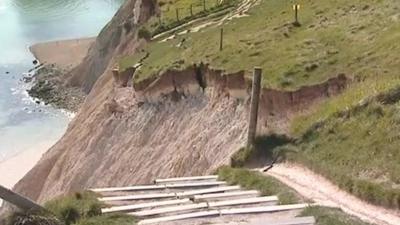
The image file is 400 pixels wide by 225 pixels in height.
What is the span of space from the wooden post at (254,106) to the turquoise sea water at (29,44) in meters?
26.7

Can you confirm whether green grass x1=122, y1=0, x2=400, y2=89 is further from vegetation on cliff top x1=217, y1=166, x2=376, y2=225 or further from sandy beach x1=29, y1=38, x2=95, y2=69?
sandy beach x1=29, y1=38, x2=95, y2=69

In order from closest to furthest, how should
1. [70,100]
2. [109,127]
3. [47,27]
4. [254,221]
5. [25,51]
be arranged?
[254,221] → [109,127] → [70,100] → [25,51] → [47,27]

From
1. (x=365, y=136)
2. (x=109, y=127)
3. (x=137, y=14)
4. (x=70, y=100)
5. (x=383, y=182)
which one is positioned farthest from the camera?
(x=70, y=100)

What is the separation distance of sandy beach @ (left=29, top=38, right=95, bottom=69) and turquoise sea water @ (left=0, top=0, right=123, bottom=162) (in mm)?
1146

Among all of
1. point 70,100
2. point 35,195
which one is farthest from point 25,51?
point 35,195

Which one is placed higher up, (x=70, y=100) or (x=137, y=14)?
(x=137, y=14)

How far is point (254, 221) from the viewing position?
37.8ft

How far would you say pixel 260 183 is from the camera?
48.0ft

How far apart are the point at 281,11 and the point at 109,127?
964 cm

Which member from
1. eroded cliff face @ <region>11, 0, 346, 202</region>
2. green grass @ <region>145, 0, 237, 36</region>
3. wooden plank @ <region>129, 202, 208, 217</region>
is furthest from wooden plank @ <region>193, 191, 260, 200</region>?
green grass @ <region>145, 0, 237, 36</region>

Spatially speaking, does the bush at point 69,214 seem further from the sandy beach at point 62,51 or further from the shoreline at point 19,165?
the sandy beach at point 62,51

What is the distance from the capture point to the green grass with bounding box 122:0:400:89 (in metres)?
21.8

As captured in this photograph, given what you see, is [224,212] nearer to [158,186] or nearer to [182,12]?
[158,186]

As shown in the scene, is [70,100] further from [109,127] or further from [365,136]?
Answer: [365,136]
